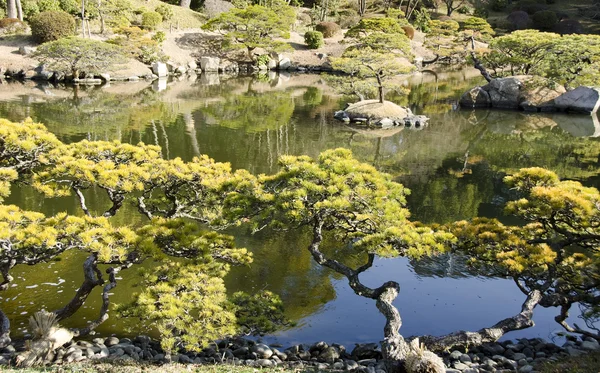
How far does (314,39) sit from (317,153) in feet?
96.7

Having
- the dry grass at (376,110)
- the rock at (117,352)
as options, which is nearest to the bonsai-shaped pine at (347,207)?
the rock at (117,352)

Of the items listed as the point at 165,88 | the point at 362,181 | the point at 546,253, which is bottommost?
the point at 165,88

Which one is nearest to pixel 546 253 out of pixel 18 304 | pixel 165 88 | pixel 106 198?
pixel 18 304

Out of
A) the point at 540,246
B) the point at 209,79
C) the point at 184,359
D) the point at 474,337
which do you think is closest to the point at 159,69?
the point at 209,79

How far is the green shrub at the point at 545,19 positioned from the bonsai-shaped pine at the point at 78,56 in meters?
44.3

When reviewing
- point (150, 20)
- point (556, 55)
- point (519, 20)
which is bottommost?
point (556, 55)

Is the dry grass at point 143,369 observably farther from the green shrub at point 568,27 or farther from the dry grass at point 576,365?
the green shrub at point 568,27

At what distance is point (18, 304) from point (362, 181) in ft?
19.3

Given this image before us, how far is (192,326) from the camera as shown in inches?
239

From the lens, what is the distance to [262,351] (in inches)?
275

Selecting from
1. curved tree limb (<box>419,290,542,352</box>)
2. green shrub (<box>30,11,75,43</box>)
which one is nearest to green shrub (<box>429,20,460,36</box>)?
green shrub (<box>30,11,75,43</box>)

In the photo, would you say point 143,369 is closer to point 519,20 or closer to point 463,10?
point 519,20

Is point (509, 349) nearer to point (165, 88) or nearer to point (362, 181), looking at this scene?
point (362, 181)

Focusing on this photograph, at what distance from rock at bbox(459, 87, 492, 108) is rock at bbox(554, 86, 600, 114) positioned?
356 centimetres
